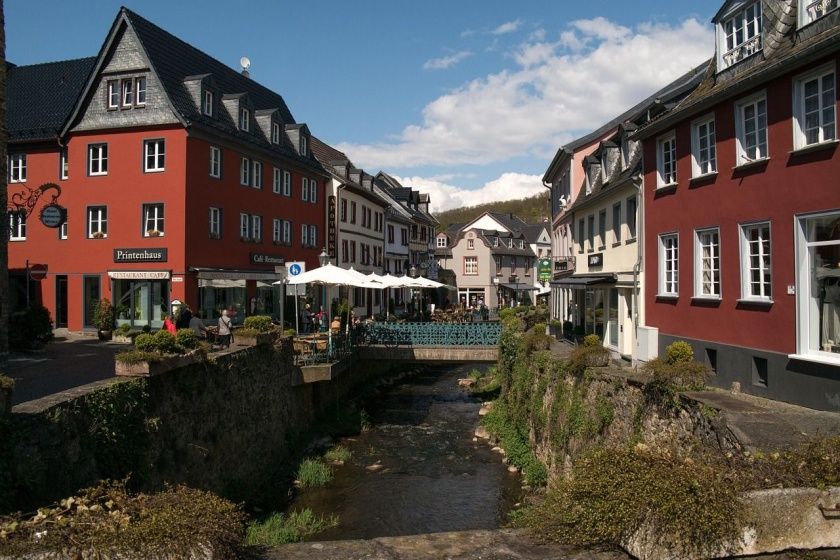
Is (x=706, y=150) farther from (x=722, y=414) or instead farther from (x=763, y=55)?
(x=722, y=414)

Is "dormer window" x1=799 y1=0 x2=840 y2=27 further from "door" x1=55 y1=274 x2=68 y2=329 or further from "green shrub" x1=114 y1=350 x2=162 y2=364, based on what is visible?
"door" x1=55 y1=274 x2=68 y2=329

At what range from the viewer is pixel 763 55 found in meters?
13.1

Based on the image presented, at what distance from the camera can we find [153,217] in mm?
26766

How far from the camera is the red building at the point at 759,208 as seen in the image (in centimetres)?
1085

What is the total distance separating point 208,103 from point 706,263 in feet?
74.2

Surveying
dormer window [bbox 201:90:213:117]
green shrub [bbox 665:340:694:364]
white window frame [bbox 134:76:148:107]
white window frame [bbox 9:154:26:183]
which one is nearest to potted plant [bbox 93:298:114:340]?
white window frame [bbox 9:154:26:183]

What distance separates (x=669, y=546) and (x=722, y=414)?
195 inches

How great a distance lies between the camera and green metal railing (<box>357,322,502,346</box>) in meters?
25.6

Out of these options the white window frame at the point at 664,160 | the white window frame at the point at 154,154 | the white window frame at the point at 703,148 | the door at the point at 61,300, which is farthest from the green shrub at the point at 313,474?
the door at the point at 61,300

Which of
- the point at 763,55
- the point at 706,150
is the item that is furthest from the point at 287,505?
the point at 763,55

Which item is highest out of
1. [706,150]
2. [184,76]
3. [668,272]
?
[184,76]

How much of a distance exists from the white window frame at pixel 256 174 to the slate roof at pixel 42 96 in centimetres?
801

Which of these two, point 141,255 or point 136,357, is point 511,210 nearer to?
point 141,255

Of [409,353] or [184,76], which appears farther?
[184,76]
